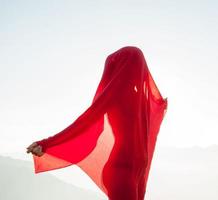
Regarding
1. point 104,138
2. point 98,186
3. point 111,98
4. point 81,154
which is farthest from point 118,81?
point 98,186

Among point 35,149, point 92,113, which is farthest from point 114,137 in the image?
point 35,149

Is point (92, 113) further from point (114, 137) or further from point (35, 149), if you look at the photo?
point (35, 149)

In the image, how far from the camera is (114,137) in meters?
3.41

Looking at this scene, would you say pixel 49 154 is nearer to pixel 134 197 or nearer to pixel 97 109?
pixel 97 109

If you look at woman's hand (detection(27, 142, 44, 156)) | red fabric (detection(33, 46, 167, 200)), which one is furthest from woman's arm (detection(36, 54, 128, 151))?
woman's hand (detection(27, 142, 44, 156))

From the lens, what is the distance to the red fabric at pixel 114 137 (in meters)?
3.18

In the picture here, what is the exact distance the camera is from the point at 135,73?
3641 millimetres

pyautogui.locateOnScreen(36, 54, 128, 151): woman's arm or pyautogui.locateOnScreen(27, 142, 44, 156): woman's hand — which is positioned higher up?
pyautogui.locateOnScreen(36, 54, 128, 151): woman's arm

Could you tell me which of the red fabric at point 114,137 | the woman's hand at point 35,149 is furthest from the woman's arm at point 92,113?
the woman's hand at point 35,149

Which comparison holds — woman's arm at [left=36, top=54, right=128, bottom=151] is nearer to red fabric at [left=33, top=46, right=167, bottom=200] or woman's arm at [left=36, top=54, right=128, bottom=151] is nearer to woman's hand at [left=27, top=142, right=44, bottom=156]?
red fabric at [left=33, top=46, right=167, bottom=200]

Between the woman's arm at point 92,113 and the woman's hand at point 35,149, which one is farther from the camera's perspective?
the woman's arm at point 92,113

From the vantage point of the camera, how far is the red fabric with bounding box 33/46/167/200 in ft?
10.4

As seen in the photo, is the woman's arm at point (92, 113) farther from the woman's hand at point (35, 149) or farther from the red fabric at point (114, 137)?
the woman's hand at point (35, 149)

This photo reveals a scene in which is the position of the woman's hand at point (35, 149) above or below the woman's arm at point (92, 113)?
below
